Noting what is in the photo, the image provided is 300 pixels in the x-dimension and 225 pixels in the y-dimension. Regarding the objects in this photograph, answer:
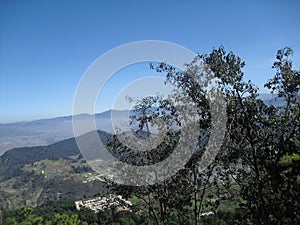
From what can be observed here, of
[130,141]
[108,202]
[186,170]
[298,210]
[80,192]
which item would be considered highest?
[130,141]

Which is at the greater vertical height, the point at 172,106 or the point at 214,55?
the point at 214,55

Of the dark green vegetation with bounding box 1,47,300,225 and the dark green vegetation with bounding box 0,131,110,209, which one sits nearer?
the dark green vegetation with bounding box 1,47,300,225

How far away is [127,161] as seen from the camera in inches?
261

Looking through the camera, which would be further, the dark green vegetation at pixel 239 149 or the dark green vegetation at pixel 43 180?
the dark green vegetation at pixel 43 180

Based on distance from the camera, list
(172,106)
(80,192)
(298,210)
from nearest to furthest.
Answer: (298,210) < (172,106) < (80,192)

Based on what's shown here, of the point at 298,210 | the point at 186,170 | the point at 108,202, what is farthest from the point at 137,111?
the point at 298,210

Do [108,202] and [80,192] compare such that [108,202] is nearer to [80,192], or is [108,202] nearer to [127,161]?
[127,161]

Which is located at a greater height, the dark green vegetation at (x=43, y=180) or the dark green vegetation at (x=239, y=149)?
the dark green vegetation at (x=239, y=149)

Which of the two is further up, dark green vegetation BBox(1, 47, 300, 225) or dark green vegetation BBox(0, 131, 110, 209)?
dark green vegetation BBox(1, 47, 300, 225)

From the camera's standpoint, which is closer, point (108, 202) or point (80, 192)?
point (108, 202)

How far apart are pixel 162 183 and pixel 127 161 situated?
1041 mm

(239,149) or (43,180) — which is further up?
(239,149)

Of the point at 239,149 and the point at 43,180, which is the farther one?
the point at 43,180

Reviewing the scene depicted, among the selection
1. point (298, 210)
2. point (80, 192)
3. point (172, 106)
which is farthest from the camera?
point (80, 192)
